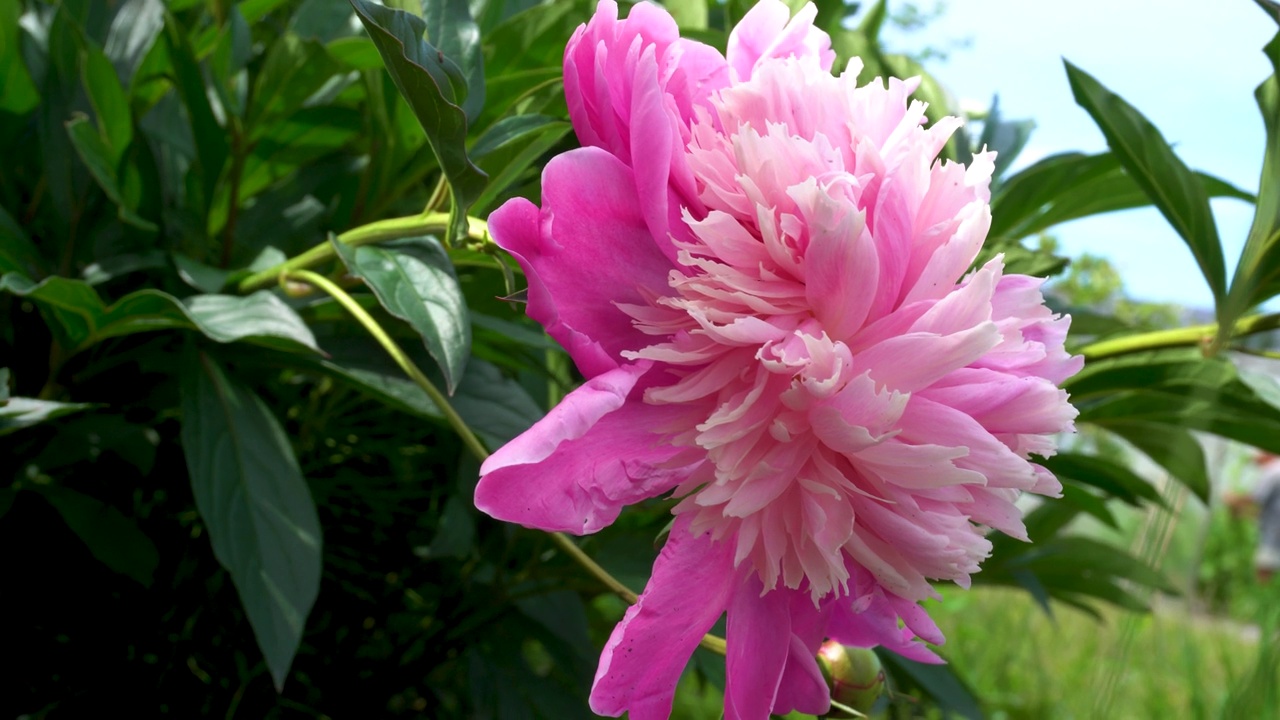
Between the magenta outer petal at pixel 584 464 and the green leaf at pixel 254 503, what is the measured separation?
24 cm

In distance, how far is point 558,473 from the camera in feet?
1.09

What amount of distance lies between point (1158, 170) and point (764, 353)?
0.44 metres

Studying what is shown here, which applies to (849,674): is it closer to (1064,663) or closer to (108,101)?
(108,101)

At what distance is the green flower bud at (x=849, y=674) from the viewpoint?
42cm

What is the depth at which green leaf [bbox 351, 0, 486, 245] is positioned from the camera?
37 centimetres

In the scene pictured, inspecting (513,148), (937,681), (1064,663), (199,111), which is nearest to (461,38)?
(513,148)

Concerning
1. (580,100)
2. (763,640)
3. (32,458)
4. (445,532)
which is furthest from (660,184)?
(32,458)

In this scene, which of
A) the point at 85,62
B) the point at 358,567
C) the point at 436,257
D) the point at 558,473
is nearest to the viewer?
the point at 558,473

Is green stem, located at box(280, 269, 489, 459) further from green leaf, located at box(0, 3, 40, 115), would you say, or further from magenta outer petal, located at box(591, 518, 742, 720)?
green leaf, located at box(0, 3, 40, 115)

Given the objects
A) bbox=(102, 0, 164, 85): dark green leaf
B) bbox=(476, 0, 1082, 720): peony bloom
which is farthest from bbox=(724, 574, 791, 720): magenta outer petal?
bbox=(102, 0, 164, 85): dark green leaf

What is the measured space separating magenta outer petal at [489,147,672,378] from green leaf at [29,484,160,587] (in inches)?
16.6

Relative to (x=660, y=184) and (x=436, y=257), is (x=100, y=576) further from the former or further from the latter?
(x=660, y=184)

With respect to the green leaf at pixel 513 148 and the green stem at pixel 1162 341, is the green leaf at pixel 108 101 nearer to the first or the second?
the green leaf at pixel 513 148

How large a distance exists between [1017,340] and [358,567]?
0.57m
